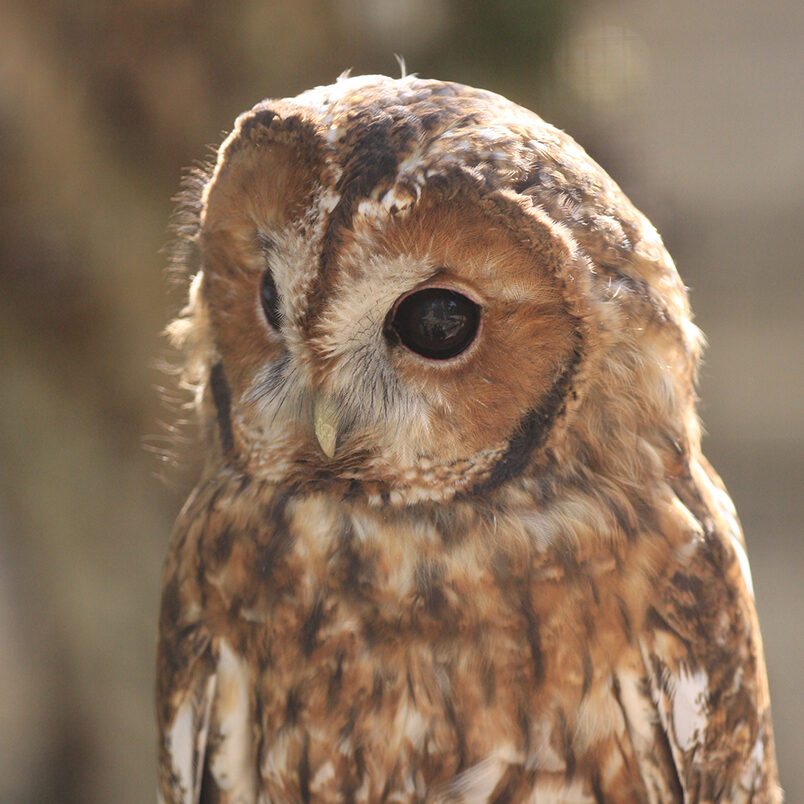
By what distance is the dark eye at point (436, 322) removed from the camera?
34.3 inches

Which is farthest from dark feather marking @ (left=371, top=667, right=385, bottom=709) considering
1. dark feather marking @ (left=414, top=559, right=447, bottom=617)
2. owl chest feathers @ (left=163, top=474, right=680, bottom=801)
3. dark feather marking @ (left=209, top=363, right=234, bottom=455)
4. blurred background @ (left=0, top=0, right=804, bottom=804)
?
blurred background @ (left=0, top=0, right=804, bottom=804)

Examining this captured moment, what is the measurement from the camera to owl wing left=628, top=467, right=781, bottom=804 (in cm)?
105

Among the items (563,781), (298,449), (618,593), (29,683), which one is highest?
(298,449)

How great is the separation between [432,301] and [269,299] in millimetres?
201

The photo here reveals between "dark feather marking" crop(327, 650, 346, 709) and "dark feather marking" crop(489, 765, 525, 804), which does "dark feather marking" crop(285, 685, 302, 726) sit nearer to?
"dark feather marking" crop(327, 650, 346, 709)

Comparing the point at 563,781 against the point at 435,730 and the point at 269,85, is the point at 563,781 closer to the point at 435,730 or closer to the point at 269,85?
the point at 435,730

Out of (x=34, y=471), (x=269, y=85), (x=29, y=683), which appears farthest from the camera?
(x=29, y=683)

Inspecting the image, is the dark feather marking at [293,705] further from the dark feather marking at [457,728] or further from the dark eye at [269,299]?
the dark eye at [269,299]

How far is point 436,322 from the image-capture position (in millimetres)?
872

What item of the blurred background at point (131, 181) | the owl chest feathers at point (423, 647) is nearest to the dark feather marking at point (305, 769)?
the owl chest feathers at point (423, 647)

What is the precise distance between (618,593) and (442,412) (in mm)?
320

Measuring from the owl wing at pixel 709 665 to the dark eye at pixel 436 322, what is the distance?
398 mm

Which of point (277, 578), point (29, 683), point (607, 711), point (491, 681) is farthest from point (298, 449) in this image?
point (29, 683)

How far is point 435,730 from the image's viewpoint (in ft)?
3.53
